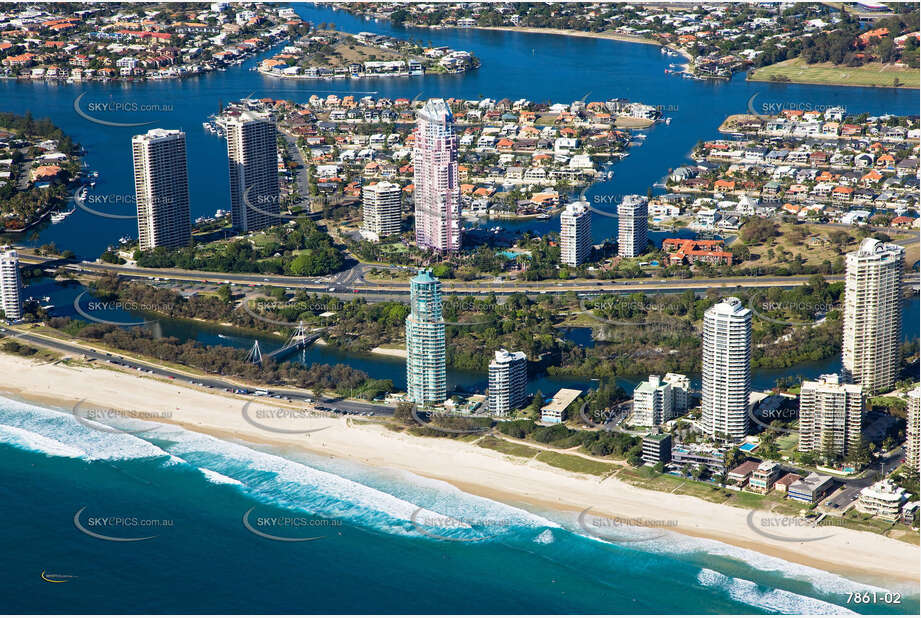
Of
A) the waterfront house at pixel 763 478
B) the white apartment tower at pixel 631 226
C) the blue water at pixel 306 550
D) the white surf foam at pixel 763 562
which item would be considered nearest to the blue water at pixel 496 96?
the white apartment tower at pixel 631 226

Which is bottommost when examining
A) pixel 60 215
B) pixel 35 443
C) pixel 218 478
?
pixel 218 478

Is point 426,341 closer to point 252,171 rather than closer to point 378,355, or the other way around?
point 378,355

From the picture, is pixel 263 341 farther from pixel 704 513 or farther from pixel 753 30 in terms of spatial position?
pixel 753 30

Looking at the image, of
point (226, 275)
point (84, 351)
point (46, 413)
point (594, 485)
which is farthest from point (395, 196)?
point (594, 485)

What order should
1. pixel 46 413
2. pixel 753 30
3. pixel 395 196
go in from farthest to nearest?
pixel 753 30 < pixel 395 196 < pixel 46 413

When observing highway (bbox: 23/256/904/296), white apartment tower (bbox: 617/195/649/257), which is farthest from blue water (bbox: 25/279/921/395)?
white apartment tower (bbox: 617/195/649/257)

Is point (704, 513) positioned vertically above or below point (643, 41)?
below

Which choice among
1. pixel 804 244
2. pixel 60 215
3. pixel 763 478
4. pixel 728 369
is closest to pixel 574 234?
pixel 804 244
